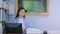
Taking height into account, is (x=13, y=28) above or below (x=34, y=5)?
below

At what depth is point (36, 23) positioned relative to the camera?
2.30m

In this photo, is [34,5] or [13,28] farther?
[34,5]

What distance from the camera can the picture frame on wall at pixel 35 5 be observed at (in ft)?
7.50

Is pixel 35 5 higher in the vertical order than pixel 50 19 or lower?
higher

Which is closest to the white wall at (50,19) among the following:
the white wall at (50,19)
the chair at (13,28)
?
the white wall at (50,19)

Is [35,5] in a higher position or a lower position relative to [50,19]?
higher

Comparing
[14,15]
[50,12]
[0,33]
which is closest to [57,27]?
[50,12]

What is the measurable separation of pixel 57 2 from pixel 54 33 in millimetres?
575

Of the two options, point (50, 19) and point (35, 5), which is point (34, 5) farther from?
point (50, 19)

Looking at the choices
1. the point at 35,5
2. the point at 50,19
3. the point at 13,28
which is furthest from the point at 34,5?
the point at 13,28

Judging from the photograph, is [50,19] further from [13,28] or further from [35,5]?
[13,28]

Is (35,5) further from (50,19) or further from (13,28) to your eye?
(13,28)

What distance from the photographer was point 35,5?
2.31 m

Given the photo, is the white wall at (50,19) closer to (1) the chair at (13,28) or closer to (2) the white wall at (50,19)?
(2) the white wall at (50,19)
